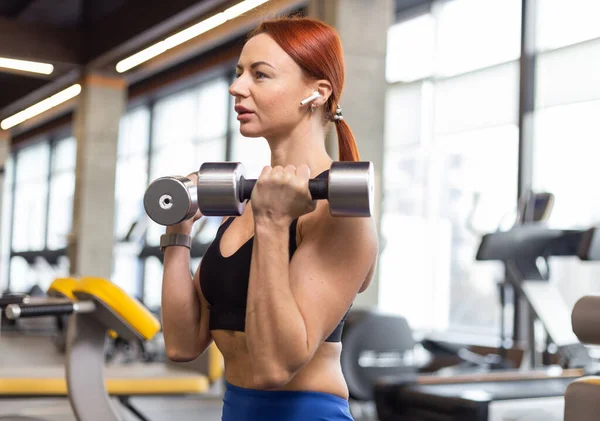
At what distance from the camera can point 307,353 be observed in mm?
1199

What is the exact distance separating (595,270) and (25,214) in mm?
15819

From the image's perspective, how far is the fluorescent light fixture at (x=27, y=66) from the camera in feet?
30.4

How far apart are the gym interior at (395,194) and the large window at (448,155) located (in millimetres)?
20

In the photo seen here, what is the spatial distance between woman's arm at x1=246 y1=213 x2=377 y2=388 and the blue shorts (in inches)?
3.5

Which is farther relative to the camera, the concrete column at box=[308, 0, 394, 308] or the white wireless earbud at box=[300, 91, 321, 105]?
the concrete column at box=[308, 0, 394, 308]

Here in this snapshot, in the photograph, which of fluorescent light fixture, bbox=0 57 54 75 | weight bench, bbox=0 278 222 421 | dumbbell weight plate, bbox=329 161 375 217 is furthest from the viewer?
fluorescent light fixture, bbox=0 57 54 75

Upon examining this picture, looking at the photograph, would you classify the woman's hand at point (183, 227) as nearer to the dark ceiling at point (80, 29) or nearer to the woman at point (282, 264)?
the woman at point (282, 264)

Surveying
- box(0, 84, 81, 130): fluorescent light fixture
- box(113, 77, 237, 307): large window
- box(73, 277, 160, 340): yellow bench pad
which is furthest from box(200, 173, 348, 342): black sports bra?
box(0, 84, 81, 130): fluorescent light fixture

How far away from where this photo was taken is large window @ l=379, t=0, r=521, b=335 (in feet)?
23.6

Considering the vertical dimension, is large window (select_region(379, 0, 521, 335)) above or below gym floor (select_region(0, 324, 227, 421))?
above

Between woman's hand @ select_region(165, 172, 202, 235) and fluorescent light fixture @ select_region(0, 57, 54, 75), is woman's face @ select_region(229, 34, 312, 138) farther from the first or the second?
fluorescent light fixture @ select_region(0, 57, 54, 75)

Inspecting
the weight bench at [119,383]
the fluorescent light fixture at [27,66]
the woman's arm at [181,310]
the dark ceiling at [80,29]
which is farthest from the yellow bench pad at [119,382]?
the fluorescent light fixture at [27,66]

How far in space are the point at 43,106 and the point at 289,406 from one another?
1164cm

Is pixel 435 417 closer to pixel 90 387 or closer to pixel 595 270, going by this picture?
pixel 90 387
